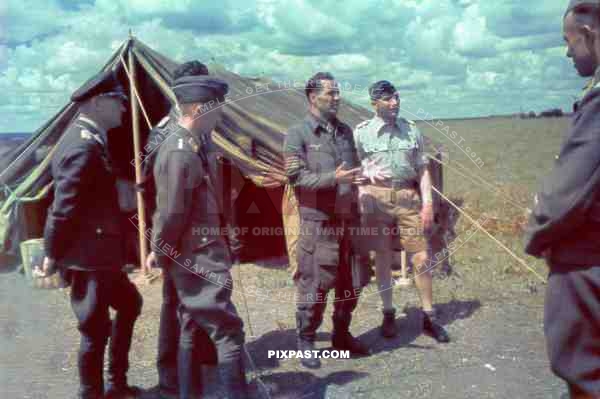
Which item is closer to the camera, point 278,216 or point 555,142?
point 278,216

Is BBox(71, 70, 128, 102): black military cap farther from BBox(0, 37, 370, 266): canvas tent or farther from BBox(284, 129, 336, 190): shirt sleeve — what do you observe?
BBox(0, 37, 370, 266): canvas tent

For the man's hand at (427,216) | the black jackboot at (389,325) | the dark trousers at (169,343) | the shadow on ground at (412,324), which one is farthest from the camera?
the black jackboot at (389,325)

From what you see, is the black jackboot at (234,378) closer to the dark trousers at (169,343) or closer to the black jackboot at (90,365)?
the dark trousers at (169,343)

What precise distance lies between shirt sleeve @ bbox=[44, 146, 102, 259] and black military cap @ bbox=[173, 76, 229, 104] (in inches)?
23.0

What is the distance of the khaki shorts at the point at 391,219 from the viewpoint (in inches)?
171

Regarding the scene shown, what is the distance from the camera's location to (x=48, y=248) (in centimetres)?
311

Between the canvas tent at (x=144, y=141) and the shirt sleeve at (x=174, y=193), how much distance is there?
2840 mm

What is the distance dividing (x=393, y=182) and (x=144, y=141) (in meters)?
3.44

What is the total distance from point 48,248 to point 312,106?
1.91m

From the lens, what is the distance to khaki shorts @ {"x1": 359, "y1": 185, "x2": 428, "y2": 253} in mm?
4348

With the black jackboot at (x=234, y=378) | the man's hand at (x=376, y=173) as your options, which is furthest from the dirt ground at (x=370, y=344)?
the man's hand at (x=376, y=173)

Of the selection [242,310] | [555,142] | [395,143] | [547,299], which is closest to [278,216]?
[242,310]

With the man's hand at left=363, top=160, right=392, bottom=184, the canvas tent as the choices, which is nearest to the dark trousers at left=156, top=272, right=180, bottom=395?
the man's hand at left=363, top=160, right=392, bottom=184

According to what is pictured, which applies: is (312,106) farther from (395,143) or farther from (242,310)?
(242,310)
